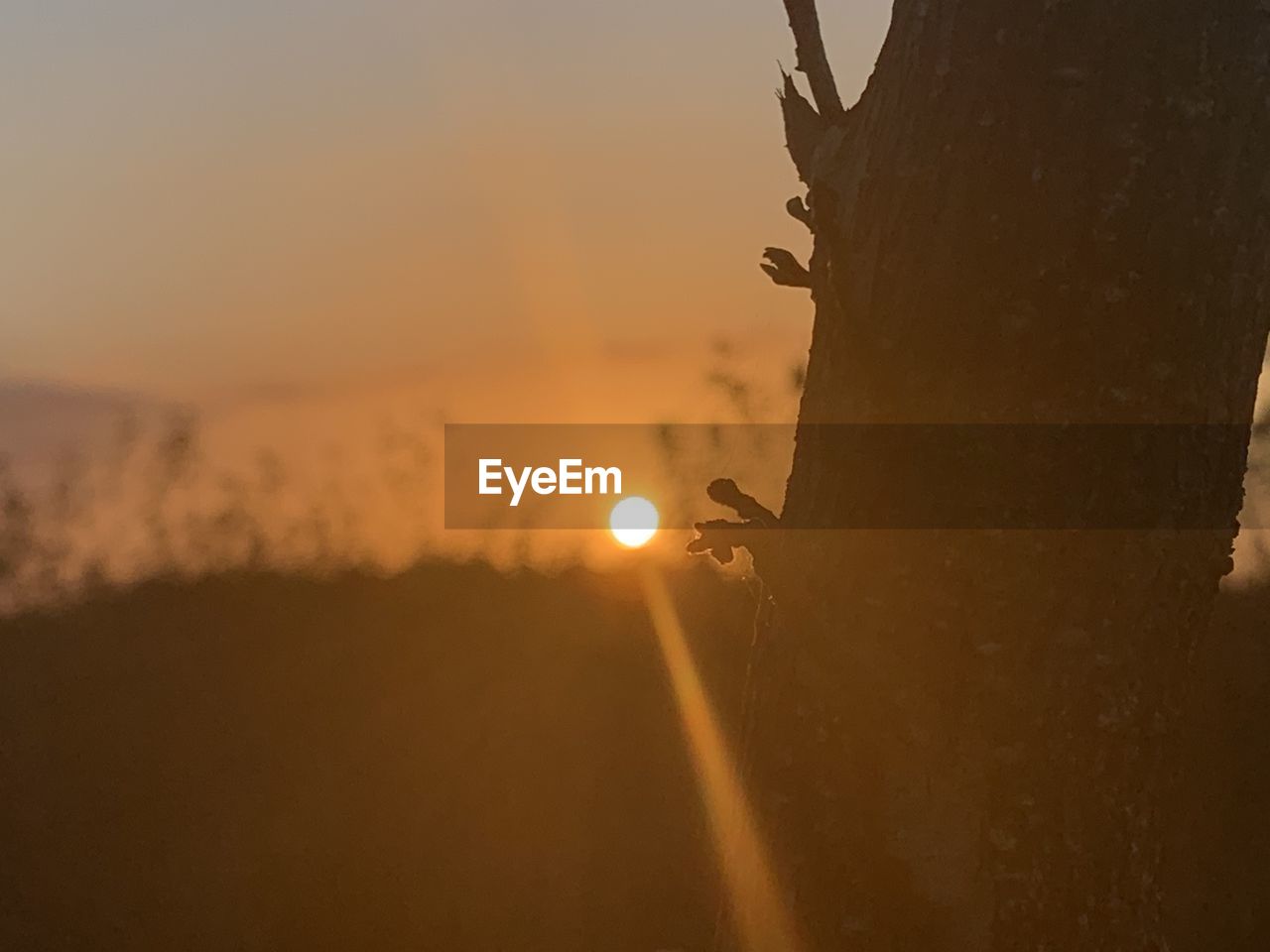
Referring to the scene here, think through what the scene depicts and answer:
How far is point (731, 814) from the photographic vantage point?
5.99 feet

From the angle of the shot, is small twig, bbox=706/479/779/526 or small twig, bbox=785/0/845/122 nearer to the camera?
small twig, bbox=706/479/779/526

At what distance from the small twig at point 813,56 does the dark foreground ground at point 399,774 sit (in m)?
5.10

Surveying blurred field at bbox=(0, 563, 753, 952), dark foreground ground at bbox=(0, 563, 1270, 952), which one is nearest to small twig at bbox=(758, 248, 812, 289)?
dark foreground ground at bbox=(0, 563, 1270, 952)

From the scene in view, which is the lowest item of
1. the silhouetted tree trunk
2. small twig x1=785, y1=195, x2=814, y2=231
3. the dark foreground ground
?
the silhouetted tree trunk

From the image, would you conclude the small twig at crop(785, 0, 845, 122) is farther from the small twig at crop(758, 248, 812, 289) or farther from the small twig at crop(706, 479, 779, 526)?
the small twig at crop(706, 479, 779, 526)

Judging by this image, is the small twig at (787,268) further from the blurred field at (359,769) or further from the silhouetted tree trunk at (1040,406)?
the blurred field at (359,769)

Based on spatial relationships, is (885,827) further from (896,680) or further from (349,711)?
(349,711)

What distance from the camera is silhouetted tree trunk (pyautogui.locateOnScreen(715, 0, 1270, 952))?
1576 mm

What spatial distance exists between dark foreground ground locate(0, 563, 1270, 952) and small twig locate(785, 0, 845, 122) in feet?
16.7

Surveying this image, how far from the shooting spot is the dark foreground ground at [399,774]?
809cm

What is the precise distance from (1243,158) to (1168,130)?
0.11 metres

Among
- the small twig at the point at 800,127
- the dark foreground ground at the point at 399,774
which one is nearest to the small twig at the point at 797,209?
the small twig at the point at 800,127

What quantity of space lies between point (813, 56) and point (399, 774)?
26.5 ft

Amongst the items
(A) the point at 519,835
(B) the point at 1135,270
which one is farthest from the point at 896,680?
(A) the point at 519,835
